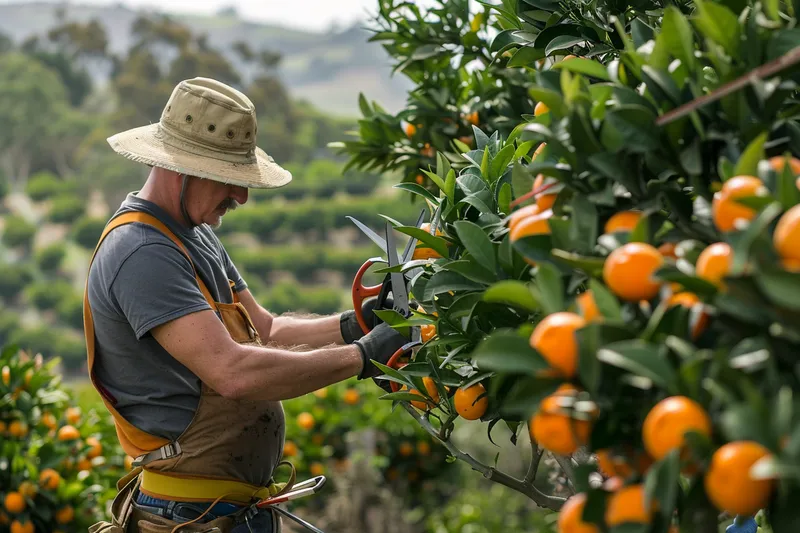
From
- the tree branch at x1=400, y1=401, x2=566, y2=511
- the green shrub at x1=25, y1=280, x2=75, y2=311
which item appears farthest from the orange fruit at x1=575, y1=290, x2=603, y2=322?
the green shrub at x1=25, y1=280, x2=75, y2=311

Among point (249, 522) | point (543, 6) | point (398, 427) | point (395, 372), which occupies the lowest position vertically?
point (398, 427)

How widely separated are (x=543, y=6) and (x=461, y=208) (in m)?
0.45

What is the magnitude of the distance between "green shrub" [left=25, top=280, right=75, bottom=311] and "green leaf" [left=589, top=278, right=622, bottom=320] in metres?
30.4

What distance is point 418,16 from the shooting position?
250cm

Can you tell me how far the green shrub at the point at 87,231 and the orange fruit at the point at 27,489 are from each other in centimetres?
2957

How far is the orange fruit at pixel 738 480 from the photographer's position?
2.54 ft

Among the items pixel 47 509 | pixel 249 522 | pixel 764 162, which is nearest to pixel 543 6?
pixel 764 162

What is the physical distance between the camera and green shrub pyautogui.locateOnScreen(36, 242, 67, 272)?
30938 millimetres

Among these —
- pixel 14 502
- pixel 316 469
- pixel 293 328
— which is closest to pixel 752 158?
pixel 293 328

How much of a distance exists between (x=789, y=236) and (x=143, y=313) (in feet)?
4.66

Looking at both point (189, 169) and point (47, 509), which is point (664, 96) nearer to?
point (189, 169)

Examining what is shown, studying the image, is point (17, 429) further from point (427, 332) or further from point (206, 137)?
point (427, 332)

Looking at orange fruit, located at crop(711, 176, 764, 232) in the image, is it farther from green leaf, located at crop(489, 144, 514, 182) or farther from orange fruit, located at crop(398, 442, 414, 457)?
orange fruit, located at crop(398, 442, 414, 457)

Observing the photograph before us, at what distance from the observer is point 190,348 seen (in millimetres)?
1909
